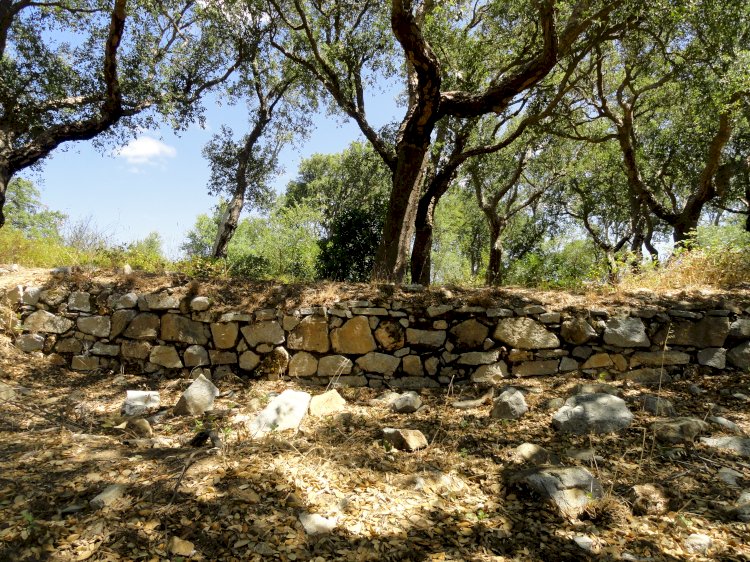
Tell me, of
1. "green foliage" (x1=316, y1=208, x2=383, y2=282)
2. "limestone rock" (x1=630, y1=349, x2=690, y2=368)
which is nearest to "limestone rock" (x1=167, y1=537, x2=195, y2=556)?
"limestone rock" (x1=630, y1=349, x2=690, y2=368)

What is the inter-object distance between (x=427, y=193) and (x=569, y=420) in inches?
248

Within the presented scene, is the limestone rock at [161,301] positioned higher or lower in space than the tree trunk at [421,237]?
lower

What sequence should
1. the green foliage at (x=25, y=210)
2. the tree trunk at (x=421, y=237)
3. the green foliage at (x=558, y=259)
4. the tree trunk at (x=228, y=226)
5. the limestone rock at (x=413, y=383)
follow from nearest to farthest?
the limestone rock at (x=413, y=383) → the tree trunk at (x=421, y=237) → the green foliage at (x=558, y=259) → the tree trunk at (x=228, y=226) → the green foliage at (x=25, y=210)

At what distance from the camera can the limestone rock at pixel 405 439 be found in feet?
11.2

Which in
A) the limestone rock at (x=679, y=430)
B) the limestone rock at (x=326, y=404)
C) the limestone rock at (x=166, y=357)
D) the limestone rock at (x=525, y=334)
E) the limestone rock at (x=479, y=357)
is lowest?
the limestone rock at (x=326, y=404)

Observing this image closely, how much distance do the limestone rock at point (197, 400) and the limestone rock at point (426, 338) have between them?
226cm

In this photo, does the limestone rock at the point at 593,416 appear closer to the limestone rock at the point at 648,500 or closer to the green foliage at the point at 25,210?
the limestone rock at the point at 648,500

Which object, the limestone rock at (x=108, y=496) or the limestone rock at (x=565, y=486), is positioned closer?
the limestone rock at (x=108, y=496)

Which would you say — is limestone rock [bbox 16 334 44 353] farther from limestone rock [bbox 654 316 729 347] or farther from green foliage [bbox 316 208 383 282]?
limestone rock [bbox 654 316 729 347]

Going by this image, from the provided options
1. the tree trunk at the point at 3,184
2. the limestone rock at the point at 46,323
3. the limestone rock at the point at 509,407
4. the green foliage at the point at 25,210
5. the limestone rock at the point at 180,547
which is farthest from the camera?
the green foliage at the point at 25,210

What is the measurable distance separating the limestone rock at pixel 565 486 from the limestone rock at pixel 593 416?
0.85 m

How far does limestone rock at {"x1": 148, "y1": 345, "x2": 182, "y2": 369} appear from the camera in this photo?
17.8 ft

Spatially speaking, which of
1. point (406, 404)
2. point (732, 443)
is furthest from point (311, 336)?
point (732, 443)

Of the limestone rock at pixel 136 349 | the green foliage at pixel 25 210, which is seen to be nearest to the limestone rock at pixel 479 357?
the limestone rock at pixel 136 349
